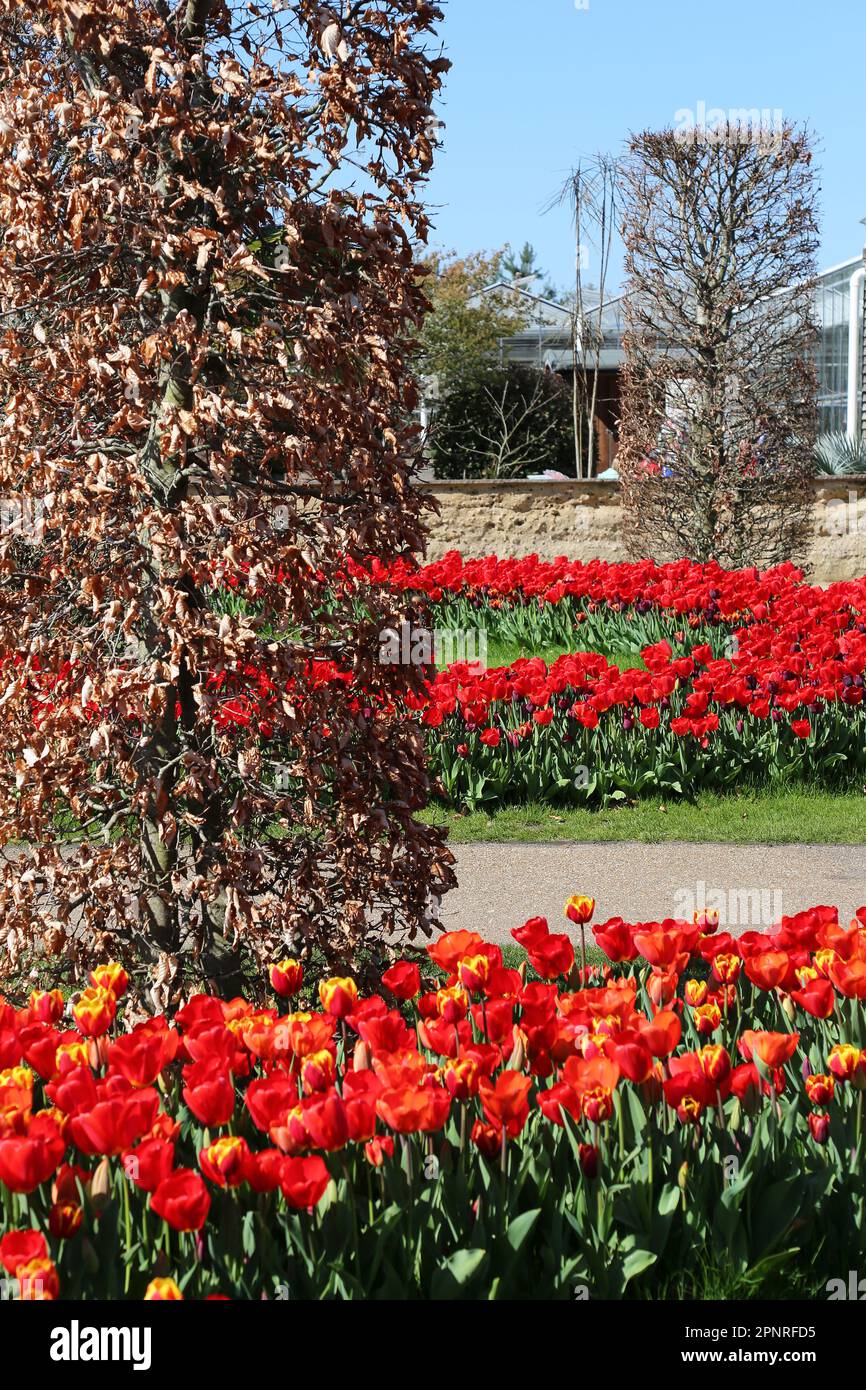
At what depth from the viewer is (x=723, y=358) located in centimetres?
1399

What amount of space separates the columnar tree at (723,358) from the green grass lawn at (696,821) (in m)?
6.86

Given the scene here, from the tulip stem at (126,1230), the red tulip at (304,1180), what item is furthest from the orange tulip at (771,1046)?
the tulip stem at (126,1230)

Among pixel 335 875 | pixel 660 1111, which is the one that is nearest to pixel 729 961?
pixel 660 1111

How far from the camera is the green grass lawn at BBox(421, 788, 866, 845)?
682 centimetres

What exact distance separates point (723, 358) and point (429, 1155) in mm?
12609

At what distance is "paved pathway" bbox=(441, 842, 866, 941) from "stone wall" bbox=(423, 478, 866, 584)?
9.97 metres

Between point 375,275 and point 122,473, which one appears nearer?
point 122,473

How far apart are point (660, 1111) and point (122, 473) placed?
1939mm

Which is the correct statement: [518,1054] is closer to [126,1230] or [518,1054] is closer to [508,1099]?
[508,1099]

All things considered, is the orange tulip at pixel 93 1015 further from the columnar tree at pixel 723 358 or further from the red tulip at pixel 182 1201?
the columnar tree at pixel 723 358

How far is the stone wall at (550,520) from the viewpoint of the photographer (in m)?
16.3
